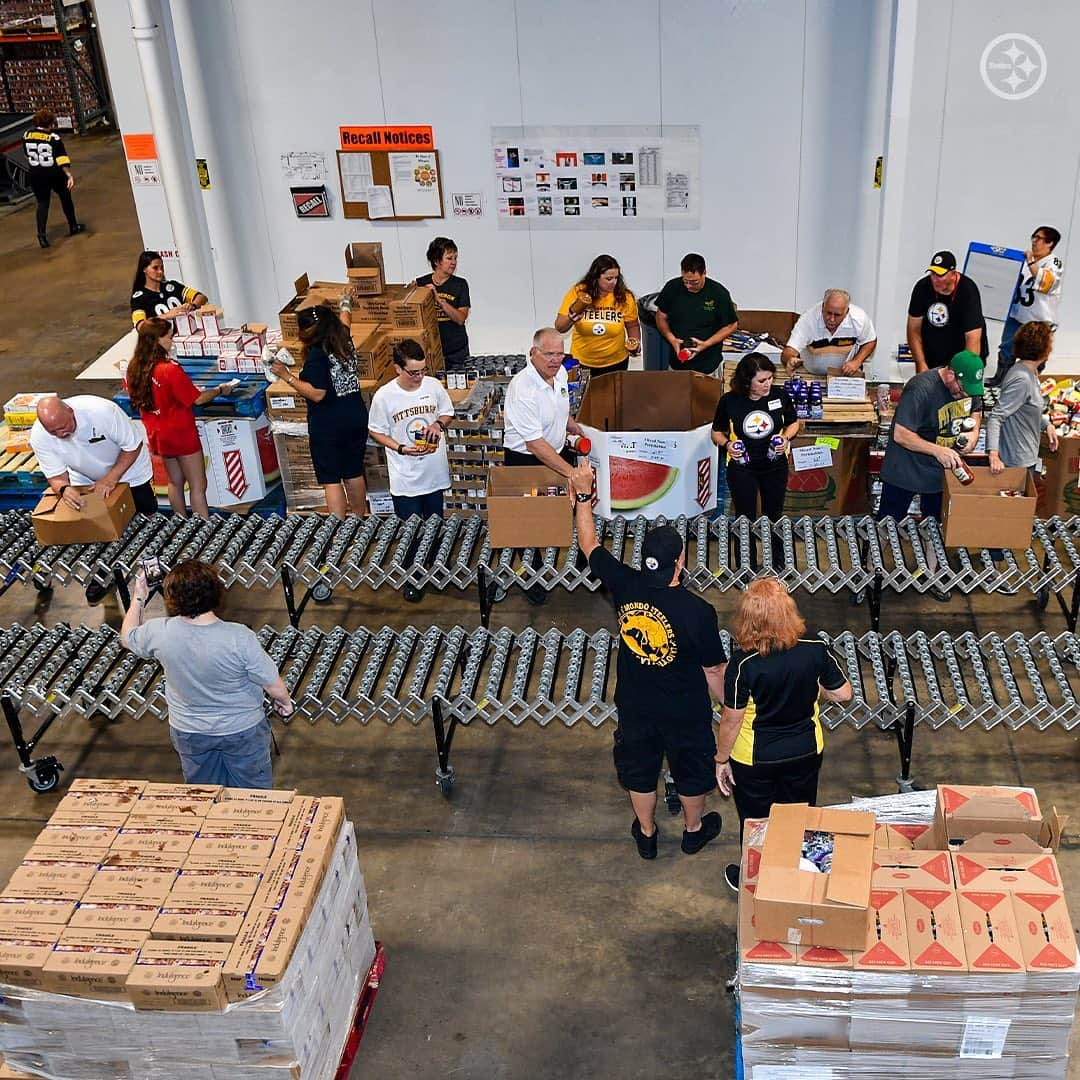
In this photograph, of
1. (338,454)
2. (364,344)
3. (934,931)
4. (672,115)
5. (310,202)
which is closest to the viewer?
(934,931)

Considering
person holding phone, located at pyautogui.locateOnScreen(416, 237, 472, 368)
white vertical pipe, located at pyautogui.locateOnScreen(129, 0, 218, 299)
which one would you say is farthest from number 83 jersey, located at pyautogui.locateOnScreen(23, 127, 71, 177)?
person holding phone, located at pyautogui.locateOnScreen(416, 237, 472, 368)

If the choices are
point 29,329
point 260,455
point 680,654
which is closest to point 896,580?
point 680,654

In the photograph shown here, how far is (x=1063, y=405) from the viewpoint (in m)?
7.95

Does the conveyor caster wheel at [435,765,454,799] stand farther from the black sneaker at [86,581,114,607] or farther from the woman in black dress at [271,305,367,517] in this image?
the black sneaker at [86,581,114,607]

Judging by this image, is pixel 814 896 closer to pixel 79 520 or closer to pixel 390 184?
pixel 79 520

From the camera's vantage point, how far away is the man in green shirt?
8.44 metres

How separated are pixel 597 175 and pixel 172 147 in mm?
3578

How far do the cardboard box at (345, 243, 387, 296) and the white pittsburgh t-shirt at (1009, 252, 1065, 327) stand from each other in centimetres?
461

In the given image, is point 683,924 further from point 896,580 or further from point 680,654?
point 896,580

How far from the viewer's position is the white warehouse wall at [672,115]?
9.72 meters

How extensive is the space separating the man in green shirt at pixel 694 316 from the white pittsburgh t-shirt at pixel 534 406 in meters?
1.63

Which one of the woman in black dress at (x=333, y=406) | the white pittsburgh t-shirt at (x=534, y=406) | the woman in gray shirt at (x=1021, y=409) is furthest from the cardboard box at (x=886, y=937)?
the woman in black dress at (x=333, y=406)

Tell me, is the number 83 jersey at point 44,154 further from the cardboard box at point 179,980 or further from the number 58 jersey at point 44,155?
the cardboard box at point 179,980

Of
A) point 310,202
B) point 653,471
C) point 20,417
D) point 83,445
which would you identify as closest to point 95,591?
point 83,445
